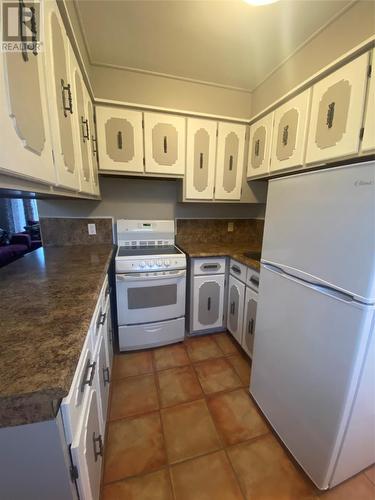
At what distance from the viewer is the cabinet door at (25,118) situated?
1.76ft

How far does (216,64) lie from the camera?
1.88m

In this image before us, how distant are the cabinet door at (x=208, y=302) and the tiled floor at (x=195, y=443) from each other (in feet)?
1.38

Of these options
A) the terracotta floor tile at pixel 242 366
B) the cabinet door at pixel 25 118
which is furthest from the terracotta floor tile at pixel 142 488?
the cabinet door at pixel 25 118

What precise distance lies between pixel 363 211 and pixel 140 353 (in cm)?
198

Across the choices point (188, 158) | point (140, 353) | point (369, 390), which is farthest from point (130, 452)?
point (188, 158)

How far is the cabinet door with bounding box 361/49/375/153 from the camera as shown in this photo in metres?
1.11

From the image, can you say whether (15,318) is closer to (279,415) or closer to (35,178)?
(35,178)

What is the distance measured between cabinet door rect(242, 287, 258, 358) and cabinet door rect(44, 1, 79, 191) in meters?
1.48

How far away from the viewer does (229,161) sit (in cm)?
216

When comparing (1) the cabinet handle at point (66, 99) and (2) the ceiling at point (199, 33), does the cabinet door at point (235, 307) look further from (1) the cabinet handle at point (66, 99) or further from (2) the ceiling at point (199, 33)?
(2) the ceiling at point (199, 33)

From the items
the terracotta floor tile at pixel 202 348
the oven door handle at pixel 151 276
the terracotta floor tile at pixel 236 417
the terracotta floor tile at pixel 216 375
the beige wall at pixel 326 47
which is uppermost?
the beige wall at pixel 326 47

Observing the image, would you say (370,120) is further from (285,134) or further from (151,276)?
(151,276)

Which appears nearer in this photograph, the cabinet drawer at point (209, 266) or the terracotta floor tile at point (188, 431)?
the terracotta floor tile at point (188, 431)

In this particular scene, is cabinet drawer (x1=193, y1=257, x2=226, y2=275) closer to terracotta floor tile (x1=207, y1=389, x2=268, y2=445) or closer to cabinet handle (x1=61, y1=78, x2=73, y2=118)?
terracotta floor tile (x1=207, y1=389, x2=268, y2=445)
